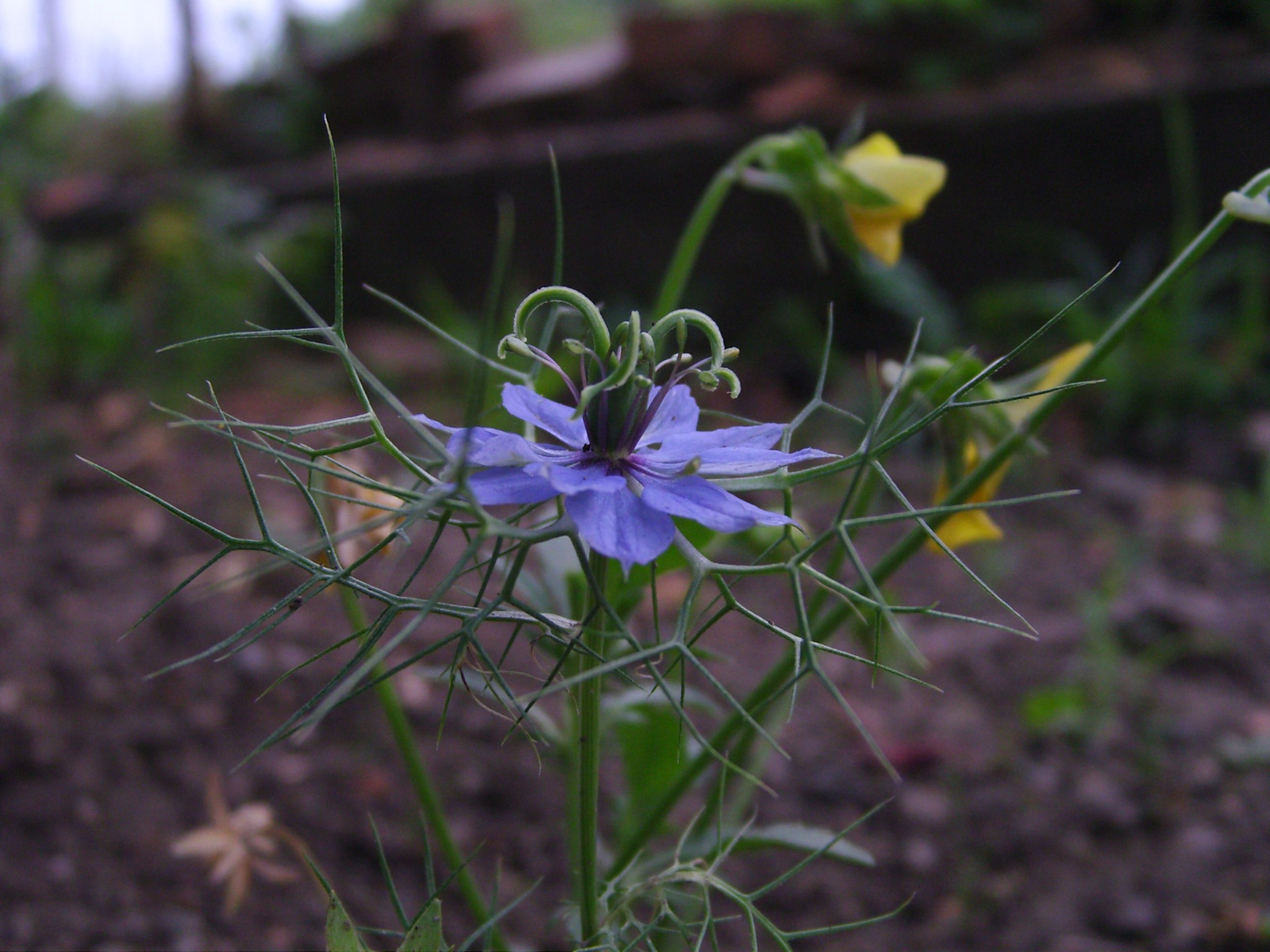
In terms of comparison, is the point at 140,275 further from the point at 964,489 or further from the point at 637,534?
the point at 637,534

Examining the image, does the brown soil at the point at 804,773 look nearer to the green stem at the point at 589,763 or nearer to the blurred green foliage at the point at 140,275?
the green stem at the point at 589,763

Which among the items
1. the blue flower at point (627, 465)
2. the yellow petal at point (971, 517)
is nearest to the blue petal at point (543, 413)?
the blue flower at point (627, 465)

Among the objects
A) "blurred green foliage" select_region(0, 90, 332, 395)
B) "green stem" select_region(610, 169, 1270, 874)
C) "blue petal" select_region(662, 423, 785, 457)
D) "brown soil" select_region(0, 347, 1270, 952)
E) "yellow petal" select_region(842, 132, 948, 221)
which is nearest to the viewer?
"blue petal" select_region(662, 423, 785, 457)

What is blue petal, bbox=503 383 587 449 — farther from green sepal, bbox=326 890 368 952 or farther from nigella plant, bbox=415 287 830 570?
green sepal, bbox=326 890 368 952

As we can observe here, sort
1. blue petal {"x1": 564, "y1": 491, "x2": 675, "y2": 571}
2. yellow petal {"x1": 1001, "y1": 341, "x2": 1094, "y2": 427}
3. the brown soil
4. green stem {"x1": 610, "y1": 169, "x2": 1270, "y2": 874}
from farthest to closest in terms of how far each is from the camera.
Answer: the brown soil
yellow petal {"x1": 1001, "y1": 341, "x2": 1094, "y2": 427}
green stem {"x1": 610, "y1": 169, "x2": 1270, "y2": 874}
blue petal {"x1": 564, "y1": 491, "x2": 675, "y2": 571}

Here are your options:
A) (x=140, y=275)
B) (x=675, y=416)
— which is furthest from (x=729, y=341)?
(x=675, y=416)

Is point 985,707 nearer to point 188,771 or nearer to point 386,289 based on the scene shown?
point 188,771

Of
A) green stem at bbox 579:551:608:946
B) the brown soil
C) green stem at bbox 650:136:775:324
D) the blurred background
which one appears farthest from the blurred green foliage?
green stem at bbox 579:551:608:946
